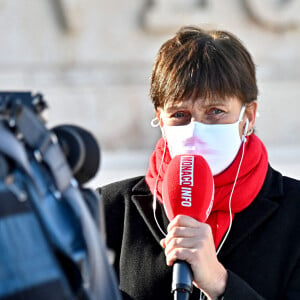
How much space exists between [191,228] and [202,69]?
562 mm

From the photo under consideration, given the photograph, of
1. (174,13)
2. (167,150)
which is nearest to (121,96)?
(174,13)

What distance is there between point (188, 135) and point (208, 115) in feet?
0.25

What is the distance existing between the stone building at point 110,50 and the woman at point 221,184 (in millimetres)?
5546

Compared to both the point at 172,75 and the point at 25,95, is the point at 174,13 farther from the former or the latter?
the point at 25,95

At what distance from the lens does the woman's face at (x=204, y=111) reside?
2357 millimetres

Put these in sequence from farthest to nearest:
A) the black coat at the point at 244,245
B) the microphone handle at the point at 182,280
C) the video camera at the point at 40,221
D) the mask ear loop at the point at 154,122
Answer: the mask ear loop at the point at 154,122, the black coat at the point at 244,245, the microphone handle at the point at 182,280, the video camera at the point at 40,221

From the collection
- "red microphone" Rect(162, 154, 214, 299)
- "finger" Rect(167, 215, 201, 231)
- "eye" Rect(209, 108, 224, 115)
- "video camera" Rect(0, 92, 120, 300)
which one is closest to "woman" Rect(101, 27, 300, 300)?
"eye" Rect(209, 108, 224, 115)

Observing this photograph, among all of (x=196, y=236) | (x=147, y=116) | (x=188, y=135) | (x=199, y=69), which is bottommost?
(x=147, y=116)

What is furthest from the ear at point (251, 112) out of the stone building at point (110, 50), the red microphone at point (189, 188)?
the stone building at point (110, 50)

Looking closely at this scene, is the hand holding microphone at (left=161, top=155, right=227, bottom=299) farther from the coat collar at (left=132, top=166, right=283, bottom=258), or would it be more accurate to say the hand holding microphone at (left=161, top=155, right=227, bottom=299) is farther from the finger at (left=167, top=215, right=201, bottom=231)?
the coat collar at (left=132, top=166, right=283, bottom=258)

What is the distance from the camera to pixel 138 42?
8109 mm

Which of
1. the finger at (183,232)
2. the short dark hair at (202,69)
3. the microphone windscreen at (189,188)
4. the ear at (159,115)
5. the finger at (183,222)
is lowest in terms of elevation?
the finger at (183,232)

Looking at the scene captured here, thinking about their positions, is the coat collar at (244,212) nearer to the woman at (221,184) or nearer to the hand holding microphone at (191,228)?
the woman at (221,184)

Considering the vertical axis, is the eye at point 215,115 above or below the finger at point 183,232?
above
